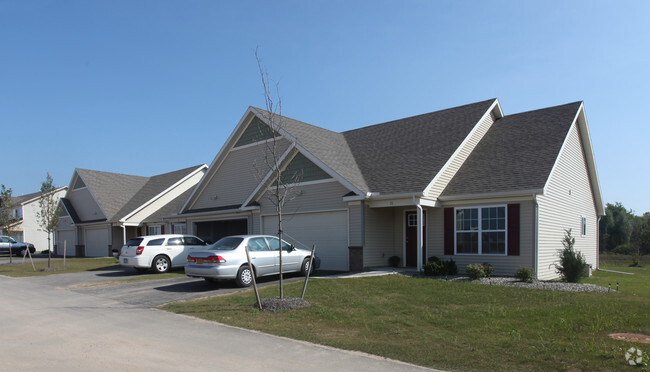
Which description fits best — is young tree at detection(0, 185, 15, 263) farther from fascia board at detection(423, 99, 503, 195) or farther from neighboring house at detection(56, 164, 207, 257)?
fascia board at detection(423, 99, 503, 195)

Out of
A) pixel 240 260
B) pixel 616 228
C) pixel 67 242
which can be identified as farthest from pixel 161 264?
pixel 616 228

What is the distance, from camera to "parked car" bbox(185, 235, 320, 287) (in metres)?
13.4

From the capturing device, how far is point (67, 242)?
37.8 m

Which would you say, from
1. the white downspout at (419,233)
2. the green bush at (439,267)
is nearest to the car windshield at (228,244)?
the white downspout at (419,233)

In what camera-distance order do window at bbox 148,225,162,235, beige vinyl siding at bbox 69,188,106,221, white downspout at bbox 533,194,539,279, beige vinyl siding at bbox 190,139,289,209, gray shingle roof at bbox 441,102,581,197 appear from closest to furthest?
1. white downspout at bbox 533,194,539,279
2. gray shingle roof at bbox 441,102,581,197
3. beige vinyl siding at bbox 190,139,289,209
4. window at bbox 148,225,162,235
5. beige vinyl siding at bbox 69,188,106,221

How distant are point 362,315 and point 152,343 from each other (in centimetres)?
393

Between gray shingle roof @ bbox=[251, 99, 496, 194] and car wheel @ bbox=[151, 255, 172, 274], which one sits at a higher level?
→ gray shingle roof @ bbox=[251, 99, 496, 194]

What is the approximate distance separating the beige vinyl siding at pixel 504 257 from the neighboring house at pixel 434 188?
0.10ft

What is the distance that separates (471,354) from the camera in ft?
21.4

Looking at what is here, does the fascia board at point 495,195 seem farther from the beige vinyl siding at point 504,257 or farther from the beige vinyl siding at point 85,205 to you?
the beige vinyl siding at point 85,205

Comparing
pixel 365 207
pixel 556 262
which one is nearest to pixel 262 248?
pixel 365 207

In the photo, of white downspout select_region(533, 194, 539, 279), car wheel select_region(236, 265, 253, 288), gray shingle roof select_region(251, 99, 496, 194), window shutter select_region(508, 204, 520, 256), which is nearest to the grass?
car wheel select_region(236, 265, 253, 288)

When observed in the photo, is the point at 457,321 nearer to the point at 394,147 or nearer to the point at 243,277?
the point at 243,277

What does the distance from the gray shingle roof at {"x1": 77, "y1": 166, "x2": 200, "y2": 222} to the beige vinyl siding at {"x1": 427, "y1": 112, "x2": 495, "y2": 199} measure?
73.5 feet
